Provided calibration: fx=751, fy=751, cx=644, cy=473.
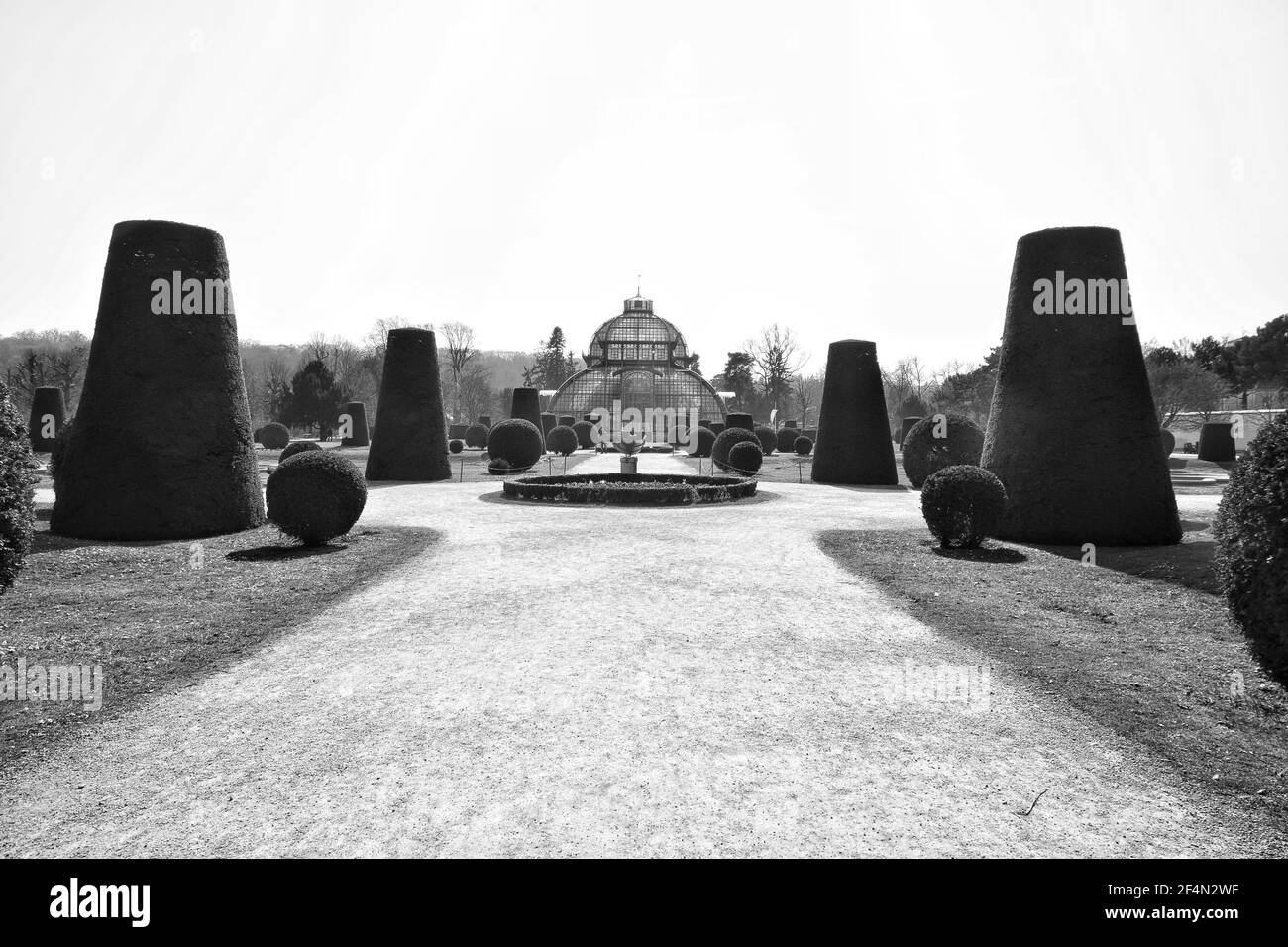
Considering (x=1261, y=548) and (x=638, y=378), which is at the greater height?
(x=638, y=378)

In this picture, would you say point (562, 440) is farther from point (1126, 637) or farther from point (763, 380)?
point (763, 380)

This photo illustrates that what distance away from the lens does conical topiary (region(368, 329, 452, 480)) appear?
90.5 feet

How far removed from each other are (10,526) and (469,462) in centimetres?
3226

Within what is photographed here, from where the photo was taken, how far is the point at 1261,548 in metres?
6.38

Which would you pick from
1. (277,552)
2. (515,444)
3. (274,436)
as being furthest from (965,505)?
(274,436)

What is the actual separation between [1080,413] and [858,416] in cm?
1387

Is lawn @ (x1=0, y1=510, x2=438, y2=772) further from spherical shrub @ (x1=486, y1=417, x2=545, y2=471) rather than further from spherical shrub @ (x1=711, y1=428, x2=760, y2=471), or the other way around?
spherical shrub @ (x1=711, y1=428, x2=760, y2=471)

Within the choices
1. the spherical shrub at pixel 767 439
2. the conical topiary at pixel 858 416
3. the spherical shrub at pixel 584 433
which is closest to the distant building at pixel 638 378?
the spherical shrub at pixel 584 433

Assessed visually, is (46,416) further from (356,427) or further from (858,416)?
(858,416)

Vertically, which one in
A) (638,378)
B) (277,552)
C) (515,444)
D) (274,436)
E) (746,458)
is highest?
(638,378)

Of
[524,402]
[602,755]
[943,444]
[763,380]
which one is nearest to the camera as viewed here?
[602,755]

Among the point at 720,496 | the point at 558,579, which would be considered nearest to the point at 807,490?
the point at 720,496

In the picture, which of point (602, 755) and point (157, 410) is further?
point (157, 410)

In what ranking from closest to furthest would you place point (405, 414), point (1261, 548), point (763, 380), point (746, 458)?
point (1261, 548)
point (405, 414)
point (746, 458)
point (763, 380)
